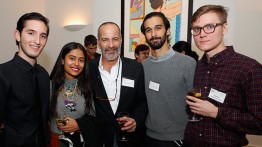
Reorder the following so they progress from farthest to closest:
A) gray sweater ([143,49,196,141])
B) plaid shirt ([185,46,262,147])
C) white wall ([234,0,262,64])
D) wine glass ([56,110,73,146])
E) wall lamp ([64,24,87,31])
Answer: wall lamp ([64,24,87,31])
white wall ([234,0,262,64])
gray sweater ([143,49,196,141])
wine glass ([56,110,73,146])
plaid shirt ([185,46,262,147])

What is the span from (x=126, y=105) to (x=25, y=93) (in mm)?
958

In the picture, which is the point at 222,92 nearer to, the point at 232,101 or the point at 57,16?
the point at 232,101

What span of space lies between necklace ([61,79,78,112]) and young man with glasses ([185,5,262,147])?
1.05m

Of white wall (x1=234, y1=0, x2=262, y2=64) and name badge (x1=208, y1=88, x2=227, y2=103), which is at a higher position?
white wall (x1=234, y1=0, x2=262, y2=64)

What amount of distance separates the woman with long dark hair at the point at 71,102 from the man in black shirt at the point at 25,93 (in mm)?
135

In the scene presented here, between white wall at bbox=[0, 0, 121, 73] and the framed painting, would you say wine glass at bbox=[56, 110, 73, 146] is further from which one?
white wall at bbox=[0, 0, 121, 73]

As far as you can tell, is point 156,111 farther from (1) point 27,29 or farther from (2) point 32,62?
(1) point 27,29

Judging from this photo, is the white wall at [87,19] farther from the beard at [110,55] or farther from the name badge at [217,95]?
the name badge at [217,95]

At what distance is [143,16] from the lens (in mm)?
4953

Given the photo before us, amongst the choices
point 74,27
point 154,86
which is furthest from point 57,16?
point 154,86

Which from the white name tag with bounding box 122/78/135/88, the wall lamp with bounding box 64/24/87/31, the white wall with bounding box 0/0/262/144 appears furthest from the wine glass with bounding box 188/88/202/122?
the wall lamp with bounding box 64/24/87/31

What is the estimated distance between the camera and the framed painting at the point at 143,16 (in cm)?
447

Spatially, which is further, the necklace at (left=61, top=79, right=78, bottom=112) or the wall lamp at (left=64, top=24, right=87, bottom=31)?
the wall lamp at (left=64, top=24, right=87, bottom=31)

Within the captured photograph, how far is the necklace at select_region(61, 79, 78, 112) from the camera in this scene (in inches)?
84.1
